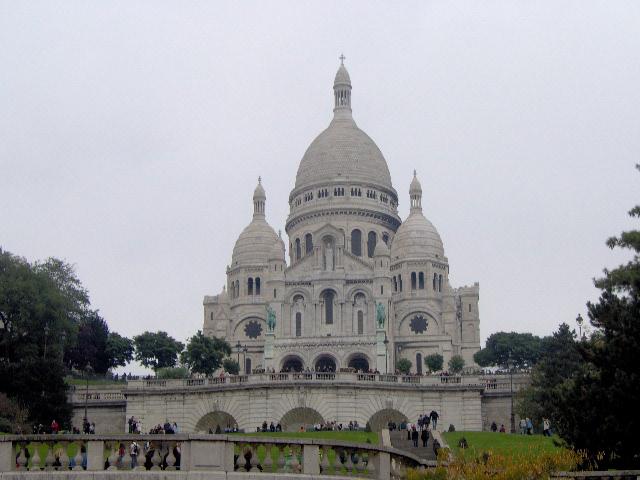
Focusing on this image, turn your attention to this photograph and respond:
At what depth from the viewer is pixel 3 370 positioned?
6088 centimetres

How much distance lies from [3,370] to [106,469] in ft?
143

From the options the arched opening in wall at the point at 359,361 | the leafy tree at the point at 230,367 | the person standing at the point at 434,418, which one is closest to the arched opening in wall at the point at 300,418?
the person standing at the point at 434,418

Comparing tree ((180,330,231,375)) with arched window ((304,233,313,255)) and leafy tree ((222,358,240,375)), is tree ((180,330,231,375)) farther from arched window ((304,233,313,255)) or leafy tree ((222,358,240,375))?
arched window ((304,233,313,255))

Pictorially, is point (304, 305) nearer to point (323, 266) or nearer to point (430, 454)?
point (323, 266)

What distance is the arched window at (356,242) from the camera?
116 m

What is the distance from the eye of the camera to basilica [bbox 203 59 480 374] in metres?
101

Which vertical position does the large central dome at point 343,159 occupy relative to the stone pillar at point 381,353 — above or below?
above

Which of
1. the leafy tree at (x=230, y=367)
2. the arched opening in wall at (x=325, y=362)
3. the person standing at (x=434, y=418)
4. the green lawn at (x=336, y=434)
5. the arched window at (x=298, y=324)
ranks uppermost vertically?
the arched window at (x=298, y=324)

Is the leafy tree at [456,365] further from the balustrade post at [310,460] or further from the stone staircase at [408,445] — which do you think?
the balustrade post at [310,460]

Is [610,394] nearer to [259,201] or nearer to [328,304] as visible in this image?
[328,304]

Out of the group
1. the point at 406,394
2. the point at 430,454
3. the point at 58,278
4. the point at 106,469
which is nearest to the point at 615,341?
the point at 106,469

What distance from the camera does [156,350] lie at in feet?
310

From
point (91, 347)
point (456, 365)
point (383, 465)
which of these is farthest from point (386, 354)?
point (383, 465)

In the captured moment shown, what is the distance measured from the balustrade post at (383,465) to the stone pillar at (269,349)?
77247mm
